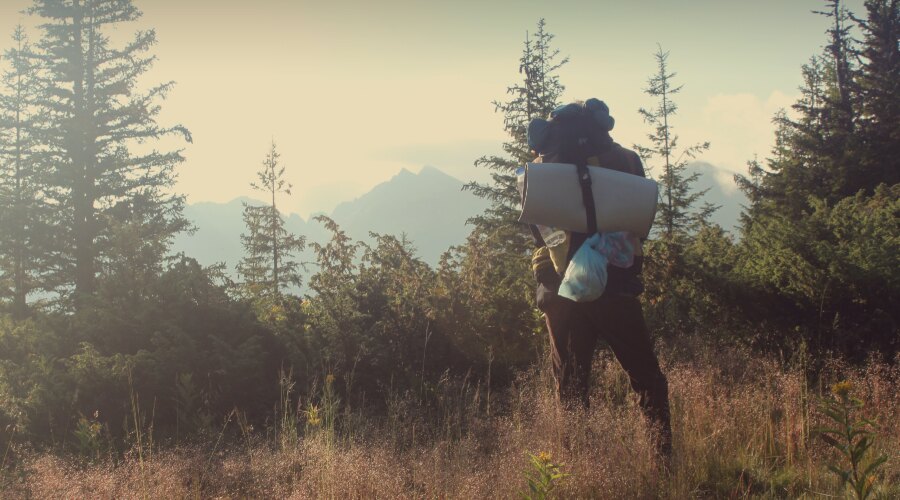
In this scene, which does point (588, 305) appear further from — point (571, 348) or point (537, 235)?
point (537, 235)

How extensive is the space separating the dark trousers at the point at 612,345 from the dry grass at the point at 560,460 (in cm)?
12

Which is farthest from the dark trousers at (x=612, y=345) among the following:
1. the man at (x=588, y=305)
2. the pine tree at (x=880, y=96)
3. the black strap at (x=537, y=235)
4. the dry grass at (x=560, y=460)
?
the pine tree at (x=880, y=96)

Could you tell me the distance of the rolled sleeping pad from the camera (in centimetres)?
297

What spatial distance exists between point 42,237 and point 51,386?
17.1 metres

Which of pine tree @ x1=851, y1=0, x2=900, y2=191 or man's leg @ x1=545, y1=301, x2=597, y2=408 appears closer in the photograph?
man's leg @ x1=545, y1=301, x2=597, y2=408

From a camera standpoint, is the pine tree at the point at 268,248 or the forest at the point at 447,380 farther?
the pine tree at the point at 268,248

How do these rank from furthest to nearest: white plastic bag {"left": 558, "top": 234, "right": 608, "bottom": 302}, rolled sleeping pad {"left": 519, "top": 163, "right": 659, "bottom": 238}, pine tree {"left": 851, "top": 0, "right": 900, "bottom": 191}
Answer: pine tree {"left": 851, "top": 0, "right": 900, "bottom": 191} < rolled sleeping pad {"left": 519, "top": 163, "right": 659, "bottom": 238} < white plastic bag {"left": 558, "top": 234, "right": 608, "bottom": 302}

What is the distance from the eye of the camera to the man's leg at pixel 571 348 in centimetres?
316

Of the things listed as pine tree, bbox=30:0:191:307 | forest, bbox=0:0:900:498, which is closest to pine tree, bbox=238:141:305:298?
pine tree, bbox=30:0:191:307

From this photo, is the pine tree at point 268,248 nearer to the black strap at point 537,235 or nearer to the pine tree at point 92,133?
the pine tree at point 92,133

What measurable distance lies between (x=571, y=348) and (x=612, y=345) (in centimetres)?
22

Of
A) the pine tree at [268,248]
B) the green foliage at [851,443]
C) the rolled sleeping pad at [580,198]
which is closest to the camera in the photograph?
the green foliage at [851,443]

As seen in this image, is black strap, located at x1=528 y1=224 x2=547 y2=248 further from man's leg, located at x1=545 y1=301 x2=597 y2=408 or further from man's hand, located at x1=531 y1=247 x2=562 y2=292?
man's leg, located at x1=545 y1=301 x2=597 y2=408

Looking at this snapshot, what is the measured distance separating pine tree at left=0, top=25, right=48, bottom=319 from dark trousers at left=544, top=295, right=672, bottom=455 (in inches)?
777
